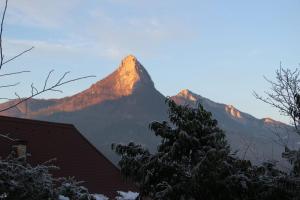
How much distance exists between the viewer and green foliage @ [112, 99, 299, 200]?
11258 millimetres

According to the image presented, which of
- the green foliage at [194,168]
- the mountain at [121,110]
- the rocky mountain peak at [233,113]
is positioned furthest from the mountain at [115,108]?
the green foliage at [194,168]

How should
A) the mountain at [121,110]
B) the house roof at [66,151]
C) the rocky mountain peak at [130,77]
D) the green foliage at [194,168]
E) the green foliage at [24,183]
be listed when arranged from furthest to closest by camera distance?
1. the rocky mountain peak at [130,77]
2. the mountain at [121,110]
3. the house roof at [66,151]
4. the green foliage at [194,168]
5. the green foliage at [24,183]

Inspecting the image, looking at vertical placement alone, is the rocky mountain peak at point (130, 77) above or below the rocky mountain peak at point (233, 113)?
above

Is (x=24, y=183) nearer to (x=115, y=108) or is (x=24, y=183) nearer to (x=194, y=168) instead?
(x=194, y=168)

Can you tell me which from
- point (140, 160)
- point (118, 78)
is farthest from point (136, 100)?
point (140, 160)

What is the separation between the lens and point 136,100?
164875mm

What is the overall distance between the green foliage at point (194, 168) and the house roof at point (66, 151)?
601 inches

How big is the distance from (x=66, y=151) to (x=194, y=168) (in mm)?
20009

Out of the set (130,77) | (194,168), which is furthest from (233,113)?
(194,168)

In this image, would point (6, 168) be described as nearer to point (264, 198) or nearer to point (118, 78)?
point (264, 198)

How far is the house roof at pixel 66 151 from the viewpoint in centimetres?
2764

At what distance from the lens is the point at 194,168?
11.0 m

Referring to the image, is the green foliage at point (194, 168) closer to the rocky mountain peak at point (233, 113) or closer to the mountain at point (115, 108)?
the mountain at point (115, 108)

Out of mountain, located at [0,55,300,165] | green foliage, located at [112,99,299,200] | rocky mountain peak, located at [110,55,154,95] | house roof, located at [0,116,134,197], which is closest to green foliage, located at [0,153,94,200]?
green foliage, located at [112,99,299,200]
